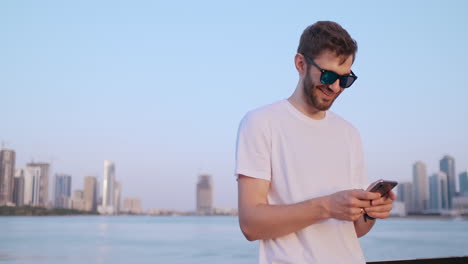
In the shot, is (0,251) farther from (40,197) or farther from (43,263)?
(40,197)

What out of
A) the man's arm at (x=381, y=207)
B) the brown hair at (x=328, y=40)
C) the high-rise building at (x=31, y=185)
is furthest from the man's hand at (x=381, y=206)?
the high-rise building at (x=31, y=185)

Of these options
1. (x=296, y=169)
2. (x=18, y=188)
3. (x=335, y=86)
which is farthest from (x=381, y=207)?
(x=18, y=188)

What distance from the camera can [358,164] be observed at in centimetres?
146

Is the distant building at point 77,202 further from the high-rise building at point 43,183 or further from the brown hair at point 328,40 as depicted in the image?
the brown hair at point 328,40

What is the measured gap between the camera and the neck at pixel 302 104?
1.34 metres

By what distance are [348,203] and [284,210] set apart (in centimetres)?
16

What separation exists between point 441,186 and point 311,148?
97379 mm

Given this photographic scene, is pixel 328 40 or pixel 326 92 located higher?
pixel 328 40

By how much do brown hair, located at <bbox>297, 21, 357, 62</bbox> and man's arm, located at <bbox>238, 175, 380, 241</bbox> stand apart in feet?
1.27

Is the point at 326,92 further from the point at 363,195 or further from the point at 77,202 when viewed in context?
the point at 77,202

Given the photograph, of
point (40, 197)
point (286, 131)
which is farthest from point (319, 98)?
point (40, 197)

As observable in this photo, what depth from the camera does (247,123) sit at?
1288mm

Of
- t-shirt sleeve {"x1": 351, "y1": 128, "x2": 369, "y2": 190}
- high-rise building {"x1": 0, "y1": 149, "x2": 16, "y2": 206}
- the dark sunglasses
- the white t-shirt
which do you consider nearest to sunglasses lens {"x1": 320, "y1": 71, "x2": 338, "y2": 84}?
the dark sunglasses

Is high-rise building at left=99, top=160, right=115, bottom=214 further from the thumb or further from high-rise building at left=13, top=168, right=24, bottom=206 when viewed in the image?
the thumb
